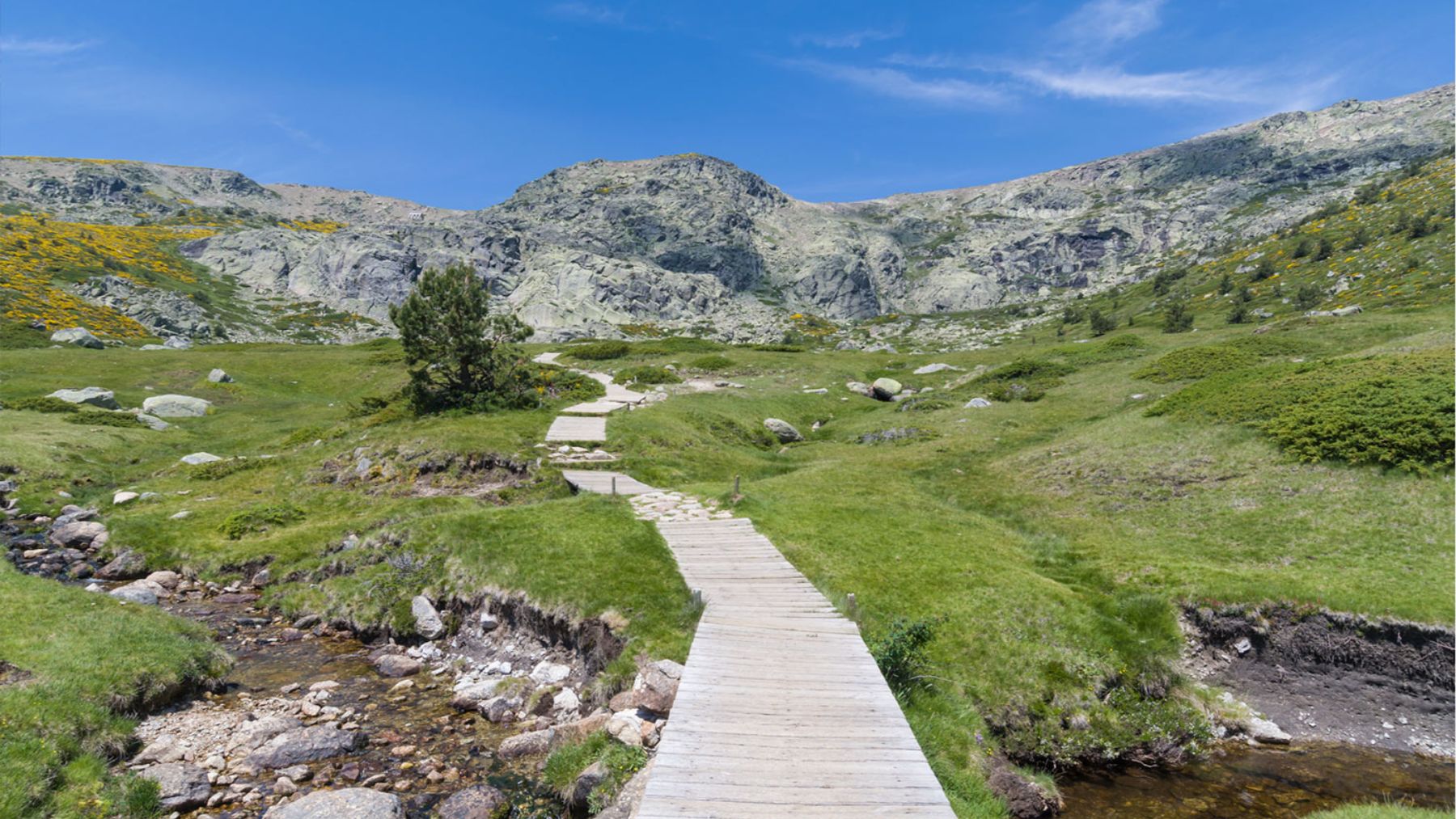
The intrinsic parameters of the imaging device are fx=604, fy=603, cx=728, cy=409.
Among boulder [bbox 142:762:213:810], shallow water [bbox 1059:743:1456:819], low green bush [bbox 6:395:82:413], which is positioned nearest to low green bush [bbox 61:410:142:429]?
low green bush [bbox 6:395:82:413]

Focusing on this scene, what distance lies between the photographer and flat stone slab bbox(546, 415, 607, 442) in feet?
117

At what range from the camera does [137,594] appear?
20375mm

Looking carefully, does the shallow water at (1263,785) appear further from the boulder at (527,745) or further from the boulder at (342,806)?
the boulder at (342,806)

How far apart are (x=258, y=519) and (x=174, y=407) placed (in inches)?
1409

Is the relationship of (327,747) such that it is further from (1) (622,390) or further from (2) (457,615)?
(1) (622,390)

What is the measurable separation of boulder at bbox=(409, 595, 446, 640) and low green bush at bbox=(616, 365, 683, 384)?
40866mm

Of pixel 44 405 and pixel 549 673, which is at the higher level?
pixel 44 405

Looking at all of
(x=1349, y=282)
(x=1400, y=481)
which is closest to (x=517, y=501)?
(x=1400, y=481)

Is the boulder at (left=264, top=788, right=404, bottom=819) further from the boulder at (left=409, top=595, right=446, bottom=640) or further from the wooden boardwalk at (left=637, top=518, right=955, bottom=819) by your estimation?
the boulder at (left=409, top=595, right=446, bottom=640)

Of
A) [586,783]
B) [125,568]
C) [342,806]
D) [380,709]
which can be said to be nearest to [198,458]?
[125,568]

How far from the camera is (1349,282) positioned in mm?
82250

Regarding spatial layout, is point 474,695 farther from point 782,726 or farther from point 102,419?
point 102,419

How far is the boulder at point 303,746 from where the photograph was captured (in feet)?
41.4

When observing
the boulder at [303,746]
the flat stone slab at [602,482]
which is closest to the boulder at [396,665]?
the boulder at [303,746]
